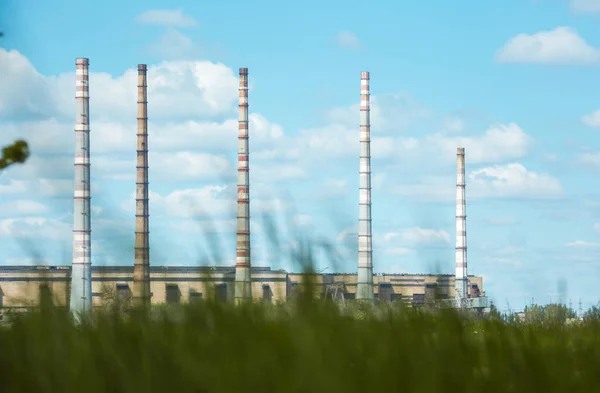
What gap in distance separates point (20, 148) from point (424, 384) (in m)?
3.39

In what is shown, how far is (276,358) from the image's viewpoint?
86.7 inches

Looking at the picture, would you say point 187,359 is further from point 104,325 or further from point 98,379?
point 104,325

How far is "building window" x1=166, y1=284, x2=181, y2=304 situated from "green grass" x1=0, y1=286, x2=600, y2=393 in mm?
85

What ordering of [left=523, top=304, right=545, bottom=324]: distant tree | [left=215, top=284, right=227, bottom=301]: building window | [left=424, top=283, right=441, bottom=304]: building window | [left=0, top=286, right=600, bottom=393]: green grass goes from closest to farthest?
[left=0, top=286, right=600, bottom=393]: green grass
[left=424, top=283, right=441, bottom=304]: building window
[left=215, top=284, right=227, bottom=301]: building window
[left=523, top=304, right=545, bottom=324]: distant tree

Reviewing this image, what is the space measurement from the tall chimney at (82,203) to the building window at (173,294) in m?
23.0

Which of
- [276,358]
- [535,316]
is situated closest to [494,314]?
[276,358]

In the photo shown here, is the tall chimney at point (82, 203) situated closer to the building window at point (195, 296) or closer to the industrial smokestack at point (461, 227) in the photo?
the industrial smokestack at point (461, 227)

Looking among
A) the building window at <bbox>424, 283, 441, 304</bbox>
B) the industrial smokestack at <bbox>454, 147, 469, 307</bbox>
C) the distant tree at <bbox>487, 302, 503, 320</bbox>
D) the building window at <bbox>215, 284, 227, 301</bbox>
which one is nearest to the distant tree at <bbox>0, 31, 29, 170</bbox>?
the building window at <bbox>215, 284, 227, 301</bbox>

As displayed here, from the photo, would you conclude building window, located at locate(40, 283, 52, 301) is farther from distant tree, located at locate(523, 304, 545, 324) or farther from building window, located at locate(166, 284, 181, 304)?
distant tree, located at locate(523, 304, 545, 324)

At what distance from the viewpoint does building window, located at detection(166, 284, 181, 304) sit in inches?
115

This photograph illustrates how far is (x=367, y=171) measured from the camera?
2909cm

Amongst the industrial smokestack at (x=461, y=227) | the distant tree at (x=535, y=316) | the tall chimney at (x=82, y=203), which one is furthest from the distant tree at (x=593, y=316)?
the industrial smokestack at (x=461, y=227)

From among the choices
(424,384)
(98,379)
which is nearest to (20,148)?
(98,379)

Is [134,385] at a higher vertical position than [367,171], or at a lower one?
lower
